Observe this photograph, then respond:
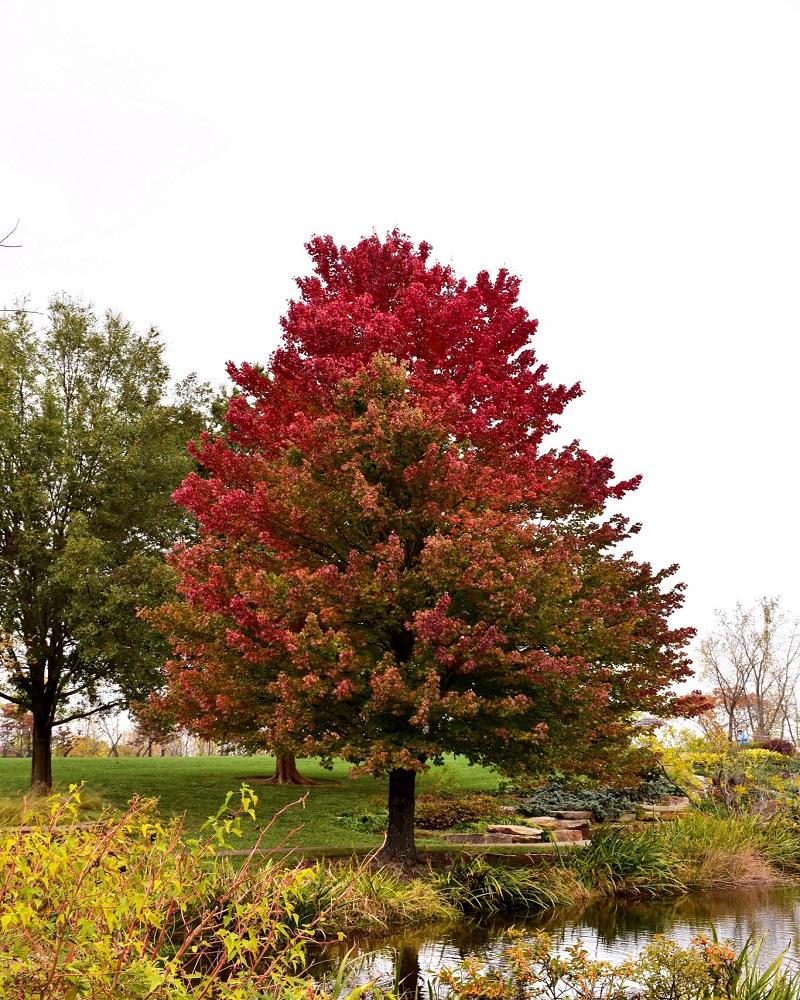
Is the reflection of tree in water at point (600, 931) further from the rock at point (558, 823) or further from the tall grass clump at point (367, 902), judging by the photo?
the rock at point (558, 823)

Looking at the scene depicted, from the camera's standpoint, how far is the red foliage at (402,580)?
1275 centimetres

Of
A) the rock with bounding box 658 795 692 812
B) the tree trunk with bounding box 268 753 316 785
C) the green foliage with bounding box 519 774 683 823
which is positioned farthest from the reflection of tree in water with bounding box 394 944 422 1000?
the tree trunk with bounding box 268 753 316 785

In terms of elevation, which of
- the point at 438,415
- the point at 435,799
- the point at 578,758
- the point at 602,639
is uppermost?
the point at 438,415

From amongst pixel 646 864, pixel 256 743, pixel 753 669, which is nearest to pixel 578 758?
pixel 646 864

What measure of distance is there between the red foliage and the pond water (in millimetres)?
2235

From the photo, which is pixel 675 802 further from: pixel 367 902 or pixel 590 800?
pixel 367 902

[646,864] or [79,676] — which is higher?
[79,676]

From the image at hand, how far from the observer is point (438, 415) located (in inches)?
535

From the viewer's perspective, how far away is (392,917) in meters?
11.6

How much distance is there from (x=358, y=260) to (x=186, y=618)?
26.0ft

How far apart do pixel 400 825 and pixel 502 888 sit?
2102 millimetres

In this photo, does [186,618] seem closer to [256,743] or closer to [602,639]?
[256,743]

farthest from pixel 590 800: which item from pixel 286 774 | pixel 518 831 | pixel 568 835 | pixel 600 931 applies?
pixel 600 931

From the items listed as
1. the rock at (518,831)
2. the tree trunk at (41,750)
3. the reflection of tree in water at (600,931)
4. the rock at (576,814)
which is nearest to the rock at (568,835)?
the rock at (518,831)
